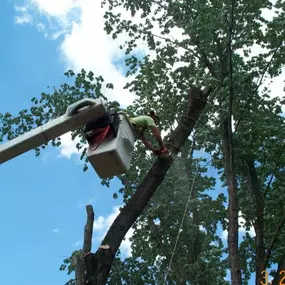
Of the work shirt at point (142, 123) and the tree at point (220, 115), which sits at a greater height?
the tree at point (220, 115)

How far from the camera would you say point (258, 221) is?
269 inches

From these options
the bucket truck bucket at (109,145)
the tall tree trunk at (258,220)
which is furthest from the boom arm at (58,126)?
the tall tree trunk at (258,220)

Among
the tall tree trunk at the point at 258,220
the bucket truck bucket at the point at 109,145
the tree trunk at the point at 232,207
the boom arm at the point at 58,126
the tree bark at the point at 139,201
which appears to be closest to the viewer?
the boom arm at the point at 58,126

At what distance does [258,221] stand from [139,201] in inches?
110

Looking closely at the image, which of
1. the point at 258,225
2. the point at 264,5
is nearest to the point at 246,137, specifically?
the point at 258,225

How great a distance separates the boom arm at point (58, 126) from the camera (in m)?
3.03

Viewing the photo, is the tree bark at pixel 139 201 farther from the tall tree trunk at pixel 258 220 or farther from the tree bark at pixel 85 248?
the tall tree trunk at pixel 258 220

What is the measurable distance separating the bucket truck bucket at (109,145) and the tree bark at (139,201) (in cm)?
123

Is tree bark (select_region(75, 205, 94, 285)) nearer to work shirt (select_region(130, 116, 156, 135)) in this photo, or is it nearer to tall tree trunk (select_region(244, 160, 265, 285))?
work shirt (select_region(130, 116, 156, 135))

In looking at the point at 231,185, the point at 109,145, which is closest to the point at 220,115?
the point at 231,185

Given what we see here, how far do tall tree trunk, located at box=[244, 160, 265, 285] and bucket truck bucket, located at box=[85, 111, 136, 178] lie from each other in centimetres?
350

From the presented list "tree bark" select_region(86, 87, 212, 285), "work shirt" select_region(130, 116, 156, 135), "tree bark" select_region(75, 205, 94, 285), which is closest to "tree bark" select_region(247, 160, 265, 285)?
"tree bark" select_region(86, 87, 212, 285)

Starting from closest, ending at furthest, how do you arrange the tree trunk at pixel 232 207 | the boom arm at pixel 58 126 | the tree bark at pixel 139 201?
the boom arm at pixel 58 126 < the tree bark at pixel 139 201 < the tree trunk at pixel 232 207

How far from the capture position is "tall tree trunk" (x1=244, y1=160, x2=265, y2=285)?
20.8ft
